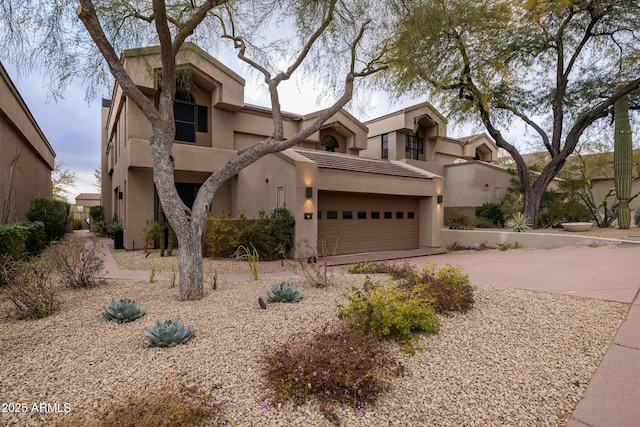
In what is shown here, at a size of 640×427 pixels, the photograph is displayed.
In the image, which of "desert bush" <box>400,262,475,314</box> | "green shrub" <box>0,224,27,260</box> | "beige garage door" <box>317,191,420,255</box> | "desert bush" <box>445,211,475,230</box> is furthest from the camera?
"desert bush" <box>445,211,475,230</box>

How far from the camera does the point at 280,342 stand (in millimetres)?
3641

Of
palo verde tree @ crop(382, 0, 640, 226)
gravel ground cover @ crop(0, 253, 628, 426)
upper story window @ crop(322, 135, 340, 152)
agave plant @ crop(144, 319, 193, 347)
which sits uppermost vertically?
palo verde tree @ crop(382, 0, 640, 226)

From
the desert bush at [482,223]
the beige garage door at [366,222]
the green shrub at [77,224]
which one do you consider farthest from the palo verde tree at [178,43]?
the green shrub at [77,224]

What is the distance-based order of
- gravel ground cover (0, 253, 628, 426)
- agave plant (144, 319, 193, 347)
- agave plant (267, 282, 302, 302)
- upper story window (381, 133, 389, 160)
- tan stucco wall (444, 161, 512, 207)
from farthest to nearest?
upper story window (381, 133, 389, 160) → tan stucco wall (444, 161, 512, 207) → agave plant (267, 282, 302, 302) → agave plant (144, 319, 193, 347) → gravel ground cover (0, 253, 628, 426)

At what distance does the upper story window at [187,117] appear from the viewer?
43.2 ft

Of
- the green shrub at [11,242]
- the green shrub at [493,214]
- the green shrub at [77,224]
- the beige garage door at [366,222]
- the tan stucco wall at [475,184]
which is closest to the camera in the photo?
the green shrub at [11,242]

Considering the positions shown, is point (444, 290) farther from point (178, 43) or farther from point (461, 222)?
point (461, 222)

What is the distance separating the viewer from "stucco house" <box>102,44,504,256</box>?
1088 centimetres

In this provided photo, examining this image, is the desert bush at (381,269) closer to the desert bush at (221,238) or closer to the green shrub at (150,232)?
the desert bush at (221,238)

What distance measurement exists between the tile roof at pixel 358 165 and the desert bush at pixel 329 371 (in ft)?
27.0

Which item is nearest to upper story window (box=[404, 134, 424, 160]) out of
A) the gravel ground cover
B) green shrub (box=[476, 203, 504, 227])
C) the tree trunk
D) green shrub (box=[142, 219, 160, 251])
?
green shrub (box=[476, 203, 504, 227])

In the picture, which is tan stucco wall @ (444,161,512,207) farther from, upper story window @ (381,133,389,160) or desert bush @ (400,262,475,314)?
desert bush @ (400,262,475,314)

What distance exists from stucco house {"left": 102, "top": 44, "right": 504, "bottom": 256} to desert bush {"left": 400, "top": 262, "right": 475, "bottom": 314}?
5250mm

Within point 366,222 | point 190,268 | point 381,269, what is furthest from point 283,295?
point 366,222
